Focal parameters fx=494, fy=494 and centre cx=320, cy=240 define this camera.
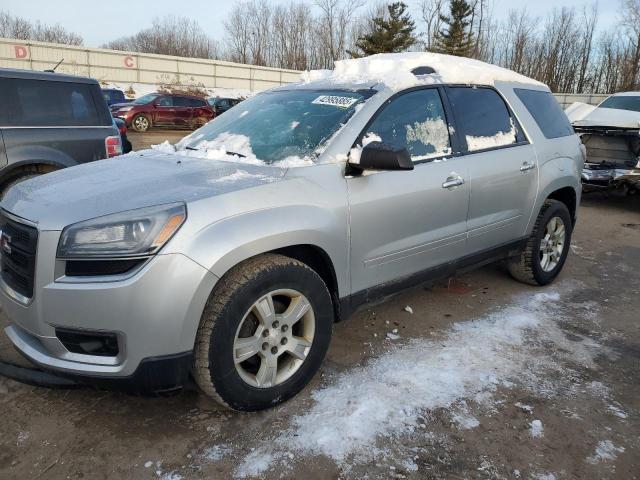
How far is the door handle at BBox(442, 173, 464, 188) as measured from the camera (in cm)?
323

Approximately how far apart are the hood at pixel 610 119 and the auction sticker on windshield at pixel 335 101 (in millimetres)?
6694

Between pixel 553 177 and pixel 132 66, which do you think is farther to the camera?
pixel 132 66

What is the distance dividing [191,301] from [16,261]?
0.90 metres

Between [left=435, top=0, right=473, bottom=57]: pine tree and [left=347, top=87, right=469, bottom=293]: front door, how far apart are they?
4323 centimetres

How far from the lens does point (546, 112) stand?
4367 mm

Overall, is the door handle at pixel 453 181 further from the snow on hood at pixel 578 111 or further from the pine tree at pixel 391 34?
the pine tree at pixel 391 34

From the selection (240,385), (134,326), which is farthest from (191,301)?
(240,385)

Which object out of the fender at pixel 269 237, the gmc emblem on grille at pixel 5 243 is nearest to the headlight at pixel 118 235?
the fender at pixel 269 237

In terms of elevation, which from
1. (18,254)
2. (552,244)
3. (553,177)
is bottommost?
(552,244)

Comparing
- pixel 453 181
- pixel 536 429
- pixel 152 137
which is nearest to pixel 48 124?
pixel 453 181

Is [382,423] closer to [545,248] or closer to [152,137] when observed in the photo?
[545,248]

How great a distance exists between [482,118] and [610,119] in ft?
19.7

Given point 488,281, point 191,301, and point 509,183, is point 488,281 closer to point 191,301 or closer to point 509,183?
point 509,183

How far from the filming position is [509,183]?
375 centimetres
